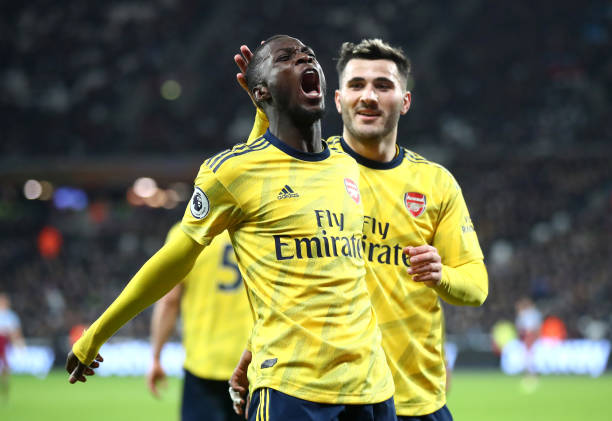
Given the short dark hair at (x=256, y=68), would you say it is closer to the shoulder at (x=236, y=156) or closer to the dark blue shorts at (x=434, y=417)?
the shoulder at (x=236, y=156)

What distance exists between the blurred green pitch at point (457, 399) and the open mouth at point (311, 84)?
29.5 ft

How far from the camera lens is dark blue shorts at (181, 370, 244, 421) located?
5203 mm

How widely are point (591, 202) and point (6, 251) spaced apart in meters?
20.2

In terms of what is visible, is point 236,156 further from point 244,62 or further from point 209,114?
point 209,114

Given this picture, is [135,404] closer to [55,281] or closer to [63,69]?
[55,281]

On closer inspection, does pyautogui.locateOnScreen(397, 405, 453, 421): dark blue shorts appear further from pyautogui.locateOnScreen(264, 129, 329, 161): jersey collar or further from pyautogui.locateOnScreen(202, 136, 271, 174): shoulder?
pyautogui.locateOnScreen(202, 136, 271, 174): shoulder

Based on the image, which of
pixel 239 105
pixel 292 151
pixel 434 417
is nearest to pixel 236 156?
pixel 292 151

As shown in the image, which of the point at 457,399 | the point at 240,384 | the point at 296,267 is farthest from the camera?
the point at 457,399

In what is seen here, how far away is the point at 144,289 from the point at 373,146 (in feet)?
4.95

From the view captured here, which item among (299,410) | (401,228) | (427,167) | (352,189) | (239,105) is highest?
(239,105)

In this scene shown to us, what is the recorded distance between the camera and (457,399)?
13.8 meters

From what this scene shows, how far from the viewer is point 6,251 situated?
2889 centimetres

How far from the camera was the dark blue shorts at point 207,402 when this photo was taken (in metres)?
5.20

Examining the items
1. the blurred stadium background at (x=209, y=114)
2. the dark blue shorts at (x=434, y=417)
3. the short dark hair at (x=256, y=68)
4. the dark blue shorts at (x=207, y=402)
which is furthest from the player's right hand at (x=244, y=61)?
the blurred stadium background at (x=209, y=114)
